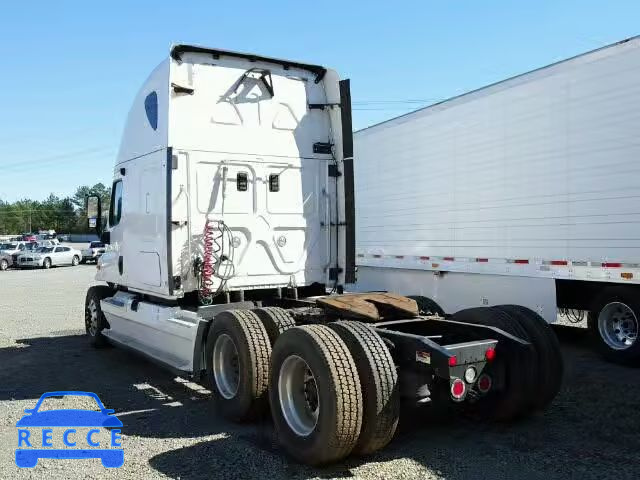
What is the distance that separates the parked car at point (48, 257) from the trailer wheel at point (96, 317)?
92.5 feet

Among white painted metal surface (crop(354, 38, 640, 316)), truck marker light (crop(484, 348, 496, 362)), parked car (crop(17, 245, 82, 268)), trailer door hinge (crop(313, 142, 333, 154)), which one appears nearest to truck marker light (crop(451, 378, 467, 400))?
truck marker light (crop(484, 348, 496, 362))

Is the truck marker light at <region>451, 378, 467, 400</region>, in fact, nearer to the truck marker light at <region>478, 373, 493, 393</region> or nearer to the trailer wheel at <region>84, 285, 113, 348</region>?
the truck marker light at <region>478, 373, 493, 393</region>

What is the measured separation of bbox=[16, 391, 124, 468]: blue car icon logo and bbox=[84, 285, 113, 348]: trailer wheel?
2793 millimetres

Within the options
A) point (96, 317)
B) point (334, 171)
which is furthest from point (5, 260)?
point (334, 171)

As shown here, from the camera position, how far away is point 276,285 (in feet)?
23.4

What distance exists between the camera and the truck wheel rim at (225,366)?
19.1ft

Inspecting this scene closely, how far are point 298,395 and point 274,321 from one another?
0.89 metres

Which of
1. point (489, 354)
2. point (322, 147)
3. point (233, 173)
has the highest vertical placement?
point (322, 147)

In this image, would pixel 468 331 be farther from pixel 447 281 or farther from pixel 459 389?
pixel 447 281

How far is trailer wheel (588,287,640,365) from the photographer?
793 cm

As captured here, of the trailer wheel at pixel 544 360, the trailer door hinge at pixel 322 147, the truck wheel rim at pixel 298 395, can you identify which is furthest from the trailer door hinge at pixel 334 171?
the truck wheel rim at pixel 298 395

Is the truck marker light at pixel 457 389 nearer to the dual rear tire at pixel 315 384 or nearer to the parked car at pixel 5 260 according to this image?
the dual rear tire at pixel 315 384

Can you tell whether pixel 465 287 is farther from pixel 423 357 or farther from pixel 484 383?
pixel 423 357

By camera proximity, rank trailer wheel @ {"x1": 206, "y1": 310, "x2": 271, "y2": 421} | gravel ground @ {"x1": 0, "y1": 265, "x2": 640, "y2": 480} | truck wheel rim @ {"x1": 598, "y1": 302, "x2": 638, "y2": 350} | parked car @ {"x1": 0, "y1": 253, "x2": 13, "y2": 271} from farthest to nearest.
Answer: parked car @ {"x1": 0, "y1": 253, "x2": 13, "y2": 271} < truck wheel rim @ {"x1": 598, "y1": 302, "x2": 638, "y2": 350} < trailer wheel @ {"x1": 206, "y1": 310, "x2": 271, "y2": 421} < gravel ground @ {"x1": 0, "y1": 265, "x2": 640, "y2": 480}
